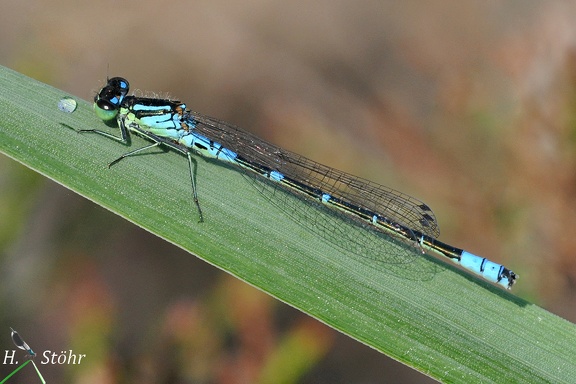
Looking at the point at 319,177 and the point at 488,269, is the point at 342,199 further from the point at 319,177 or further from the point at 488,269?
the point at 488,269

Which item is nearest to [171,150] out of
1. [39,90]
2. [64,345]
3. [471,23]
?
[39,90]

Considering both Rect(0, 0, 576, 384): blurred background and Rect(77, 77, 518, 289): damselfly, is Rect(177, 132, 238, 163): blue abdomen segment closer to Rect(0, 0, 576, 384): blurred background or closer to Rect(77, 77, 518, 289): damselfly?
Rect(77, 77, 518, 289): damselfly

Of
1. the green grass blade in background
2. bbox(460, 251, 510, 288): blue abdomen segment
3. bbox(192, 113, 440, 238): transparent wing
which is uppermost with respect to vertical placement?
bbox(192, 113, 440, 238): transparent wing

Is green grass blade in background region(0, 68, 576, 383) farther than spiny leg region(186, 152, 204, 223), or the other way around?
spiny leg region(186, 152, 204, 223)

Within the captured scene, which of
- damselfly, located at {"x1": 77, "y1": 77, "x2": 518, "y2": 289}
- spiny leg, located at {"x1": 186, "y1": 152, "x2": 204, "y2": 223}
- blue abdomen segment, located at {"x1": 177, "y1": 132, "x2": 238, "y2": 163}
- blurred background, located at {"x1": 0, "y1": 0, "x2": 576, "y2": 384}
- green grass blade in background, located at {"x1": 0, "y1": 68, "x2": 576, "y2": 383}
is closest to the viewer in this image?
green grass blade in background, located at {"x1": 0, "y1": 68, "x2": 576, "y2": 383}

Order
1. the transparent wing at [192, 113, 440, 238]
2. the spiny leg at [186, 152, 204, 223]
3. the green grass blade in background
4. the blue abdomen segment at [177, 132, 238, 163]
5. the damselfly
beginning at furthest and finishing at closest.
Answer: the transparent wing at [192, 113, 440, 238] → the blue abdomen segment at [177, 132, 238, 163] → the damselfly → the spiny leg at [186, 152, 204, 223] → the green grass blade in background

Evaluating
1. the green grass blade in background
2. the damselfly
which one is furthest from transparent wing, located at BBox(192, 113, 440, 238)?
the green grass blade in background

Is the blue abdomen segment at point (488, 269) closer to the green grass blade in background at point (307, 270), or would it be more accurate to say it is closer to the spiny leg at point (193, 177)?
the green grass blade in background at point (307, 270)

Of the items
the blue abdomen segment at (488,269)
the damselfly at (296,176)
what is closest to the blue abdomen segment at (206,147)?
the damselfly at (296,176)
